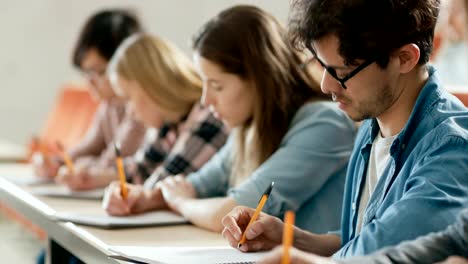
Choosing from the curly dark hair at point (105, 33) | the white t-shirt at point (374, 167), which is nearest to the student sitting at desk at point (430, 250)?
the white t-shirt at point (374, 167)

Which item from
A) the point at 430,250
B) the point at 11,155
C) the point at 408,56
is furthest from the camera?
the point at 11,155

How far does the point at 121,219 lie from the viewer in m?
2.03

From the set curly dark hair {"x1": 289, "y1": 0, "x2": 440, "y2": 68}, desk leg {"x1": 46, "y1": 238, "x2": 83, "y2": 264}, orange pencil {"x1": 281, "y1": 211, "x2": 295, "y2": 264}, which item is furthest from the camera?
desk leg {"x1": 46, "y1": 238, "x2": 83, "y2": 264}

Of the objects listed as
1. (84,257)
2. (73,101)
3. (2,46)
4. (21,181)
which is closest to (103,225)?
(84,257)

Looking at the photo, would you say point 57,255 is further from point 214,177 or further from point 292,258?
point 292,258

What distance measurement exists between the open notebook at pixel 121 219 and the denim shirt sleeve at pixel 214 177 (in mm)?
195

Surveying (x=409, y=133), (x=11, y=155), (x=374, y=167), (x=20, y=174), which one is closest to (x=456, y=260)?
(x=409, y=133)

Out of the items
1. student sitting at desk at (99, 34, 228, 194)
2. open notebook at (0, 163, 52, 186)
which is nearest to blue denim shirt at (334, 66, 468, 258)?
student sitting at desk at (99, 34, 228, 194)

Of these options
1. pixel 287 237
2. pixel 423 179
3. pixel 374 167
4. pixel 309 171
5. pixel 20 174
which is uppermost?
pixel 287 237

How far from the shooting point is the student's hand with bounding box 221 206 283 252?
1.58 m

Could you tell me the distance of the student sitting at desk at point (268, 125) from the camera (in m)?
1.94

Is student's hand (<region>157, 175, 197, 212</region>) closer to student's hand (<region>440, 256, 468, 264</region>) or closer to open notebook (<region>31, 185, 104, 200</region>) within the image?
open notebook (<region>31, 185, 104, 200</region>)

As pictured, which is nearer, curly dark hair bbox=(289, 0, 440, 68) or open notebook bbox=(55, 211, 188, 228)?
curly dark hair bbox=(289, 0, 440, 68)

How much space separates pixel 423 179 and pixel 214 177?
1059mm
